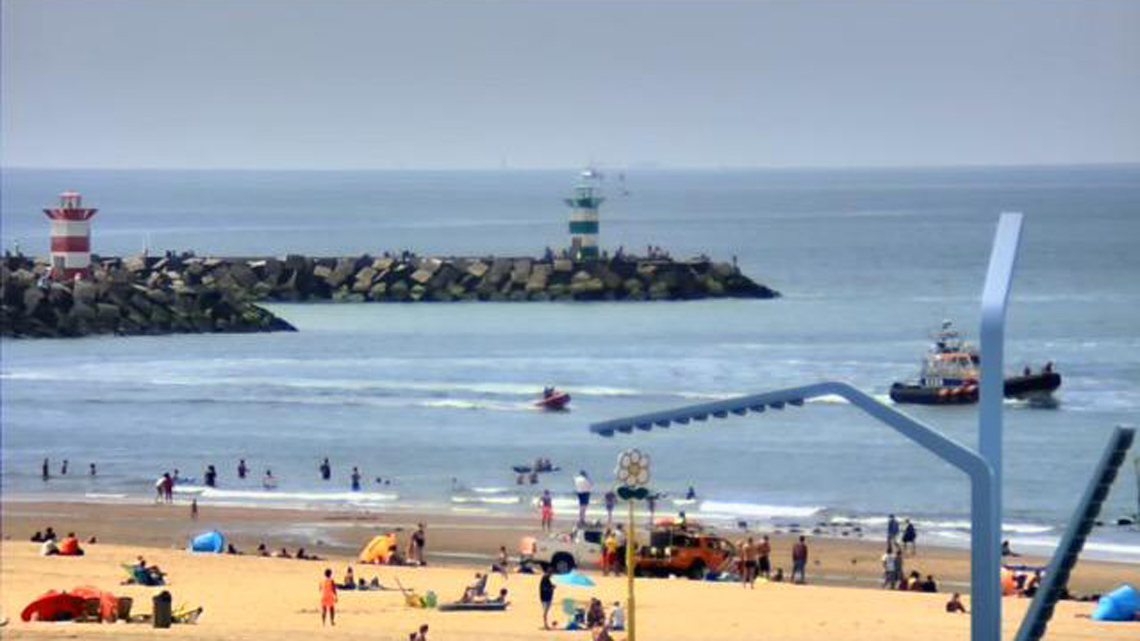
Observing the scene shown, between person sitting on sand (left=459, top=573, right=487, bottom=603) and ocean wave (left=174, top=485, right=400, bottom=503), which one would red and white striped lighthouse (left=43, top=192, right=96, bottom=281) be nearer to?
ocean wave (left=174, top=485, right=400, bottom=503)

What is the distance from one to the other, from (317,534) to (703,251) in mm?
97438

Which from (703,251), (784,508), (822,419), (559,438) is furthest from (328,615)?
(703,251)

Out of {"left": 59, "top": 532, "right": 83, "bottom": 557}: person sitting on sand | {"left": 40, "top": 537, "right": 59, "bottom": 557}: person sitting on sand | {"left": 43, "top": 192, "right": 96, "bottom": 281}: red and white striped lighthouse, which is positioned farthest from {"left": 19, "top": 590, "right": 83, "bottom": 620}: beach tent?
{"left": 43, "top": 192, "right": 96, "bottom": 281}: red and white striped lighthouse

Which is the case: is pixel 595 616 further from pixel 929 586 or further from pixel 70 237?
pixel 70 237

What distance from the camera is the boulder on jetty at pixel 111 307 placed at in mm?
74125

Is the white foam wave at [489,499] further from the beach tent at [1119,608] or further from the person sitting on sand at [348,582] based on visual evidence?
the beach tent at [1119,608]

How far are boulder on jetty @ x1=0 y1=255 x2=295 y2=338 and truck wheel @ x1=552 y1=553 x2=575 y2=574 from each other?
4442 centimetres

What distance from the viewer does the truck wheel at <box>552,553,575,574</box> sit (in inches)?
1228

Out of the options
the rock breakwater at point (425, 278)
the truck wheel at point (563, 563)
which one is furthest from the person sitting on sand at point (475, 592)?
the rock breakwater at point (425, 278)

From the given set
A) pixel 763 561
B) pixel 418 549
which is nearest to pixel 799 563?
pixel 763 561

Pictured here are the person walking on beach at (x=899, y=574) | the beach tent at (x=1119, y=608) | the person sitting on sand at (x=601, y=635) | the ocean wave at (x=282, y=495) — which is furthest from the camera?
the ocean wave at (x=282, y=495)

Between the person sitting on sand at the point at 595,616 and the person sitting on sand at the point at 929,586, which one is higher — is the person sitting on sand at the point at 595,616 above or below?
above

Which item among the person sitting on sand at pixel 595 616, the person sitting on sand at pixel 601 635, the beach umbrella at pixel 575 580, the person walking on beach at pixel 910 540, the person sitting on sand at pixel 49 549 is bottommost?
the person sitting on sand at pixel 49 549

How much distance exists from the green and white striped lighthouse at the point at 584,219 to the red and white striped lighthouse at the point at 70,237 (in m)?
16.6
